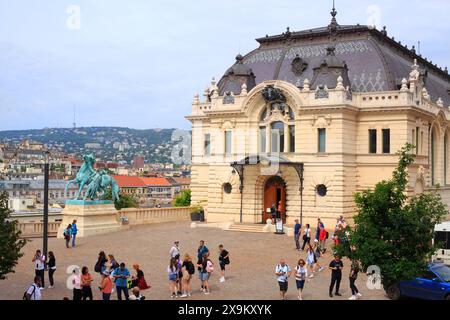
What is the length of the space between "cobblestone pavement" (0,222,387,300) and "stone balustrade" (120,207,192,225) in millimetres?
1244

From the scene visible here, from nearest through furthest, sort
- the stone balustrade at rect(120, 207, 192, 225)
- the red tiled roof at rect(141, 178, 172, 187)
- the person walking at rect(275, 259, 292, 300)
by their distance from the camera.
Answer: the person walking at rect(275, 259, 292, 300) → the stone balustrade at rect(120, 207, 192, 225) → the red tiled roof at rect(141, 178, 172, 187)

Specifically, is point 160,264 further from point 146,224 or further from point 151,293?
point 146,224

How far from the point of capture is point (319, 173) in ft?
146

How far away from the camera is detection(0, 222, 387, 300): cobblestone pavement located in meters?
23.9

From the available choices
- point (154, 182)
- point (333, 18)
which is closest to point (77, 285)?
point (333, 18)

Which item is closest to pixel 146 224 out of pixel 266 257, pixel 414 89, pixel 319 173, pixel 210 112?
pixel 210 112

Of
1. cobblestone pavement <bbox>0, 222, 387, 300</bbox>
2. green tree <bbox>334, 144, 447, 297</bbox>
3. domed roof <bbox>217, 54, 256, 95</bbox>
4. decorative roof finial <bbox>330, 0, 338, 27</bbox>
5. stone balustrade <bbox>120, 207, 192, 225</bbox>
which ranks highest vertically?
decorative roof finial <bbox>330, 0, 338, 27</bbox>

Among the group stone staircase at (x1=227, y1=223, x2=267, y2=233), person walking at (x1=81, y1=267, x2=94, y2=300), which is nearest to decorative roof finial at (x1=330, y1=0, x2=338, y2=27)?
stone staircase at (x1=227, y1=223, x2=267, y2=233)

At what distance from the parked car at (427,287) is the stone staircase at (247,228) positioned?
63.9ft

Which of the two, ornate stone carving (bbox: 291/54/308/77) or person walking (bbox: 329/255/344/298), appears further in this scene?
ornate stone carving (bbox: 291/54/308/77)

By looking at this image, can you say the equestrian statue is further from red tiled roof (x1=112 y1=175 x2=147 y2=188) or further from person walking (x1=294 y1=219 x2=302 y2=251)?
red tiled roof (x1=112 y1=175 x2=147 y2=188)

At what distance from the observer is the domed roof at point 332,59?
45.9 metres

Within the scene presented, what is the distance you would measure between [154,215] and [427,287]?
96.9 feet

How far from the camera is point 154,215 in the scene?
49.1 meters
